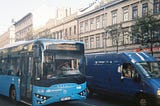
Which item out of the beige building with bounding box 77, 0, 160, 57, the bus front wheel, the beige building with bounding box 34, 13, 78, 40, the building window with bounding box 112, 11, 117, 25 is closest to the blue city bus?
the bus front wheel

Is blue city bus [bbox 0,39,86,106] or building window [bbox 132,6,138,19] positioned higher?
building window [bbox 132,6,138,19]

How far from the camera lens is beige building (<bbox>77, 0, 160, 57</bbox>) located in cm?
3672

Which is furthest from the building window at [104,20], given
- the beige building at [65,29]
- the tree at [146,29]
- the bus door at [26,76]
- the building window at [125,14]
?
the bus door at [26,76]

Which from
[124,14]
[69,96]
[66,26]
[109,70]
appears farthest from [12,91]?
[66,26]

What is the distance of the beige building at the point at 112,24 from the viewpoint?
120ft

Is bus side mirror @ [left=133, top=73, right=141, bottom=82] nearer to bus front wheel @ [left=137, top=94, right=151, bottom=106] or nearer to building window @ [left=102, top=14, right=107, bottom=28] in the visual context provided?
bus front wheel @ [left=137, top=94, right=151, bottom=106]

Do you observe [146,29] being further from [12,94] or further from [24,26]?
[24,26]

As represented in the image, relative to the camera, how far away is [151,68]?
1251cm

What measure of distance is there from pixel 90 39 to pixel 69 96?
3796cm

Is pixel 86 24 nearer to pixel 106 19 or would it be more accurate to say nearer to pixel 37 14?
pixel 106 19

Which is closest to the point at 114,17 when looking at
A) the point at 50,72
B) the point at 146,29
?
the point at 146,29

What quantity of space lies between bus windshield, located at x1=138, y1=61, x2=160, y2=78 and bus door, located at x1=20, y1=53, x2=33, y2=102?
449cm

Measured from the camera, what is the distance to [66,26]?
56656 millimetres

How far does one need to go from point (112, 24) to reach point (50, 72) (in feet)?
102
